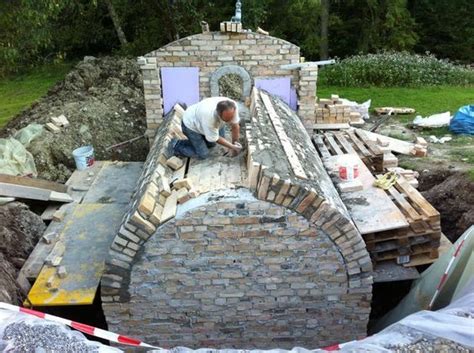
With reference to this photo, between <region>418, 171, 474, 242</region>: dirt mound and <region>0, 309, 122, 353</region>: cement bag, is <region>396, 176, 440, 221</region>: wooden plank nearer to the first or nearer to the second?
<region>418, 171, 474, 242</region>: dirt mound

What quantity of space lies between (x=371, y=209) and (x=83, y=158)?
6440 millimetres

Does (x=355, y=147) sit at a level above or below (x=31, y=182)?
above

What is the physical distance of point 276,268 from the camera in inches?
254

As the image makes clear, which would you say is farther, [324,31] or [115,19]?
[324,31]

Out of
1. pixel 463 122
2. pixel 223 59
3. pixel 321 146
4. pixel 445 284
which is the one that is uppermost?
pixel 223 59

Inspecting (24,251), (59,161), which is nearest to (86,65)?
(59,161)

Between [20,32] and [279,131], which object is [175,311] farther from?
[20,32]

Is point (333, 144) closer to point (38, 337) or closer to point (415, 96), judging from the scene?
point (415, 96)

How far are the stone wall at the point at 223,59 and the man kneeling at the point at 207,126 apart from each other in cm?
309

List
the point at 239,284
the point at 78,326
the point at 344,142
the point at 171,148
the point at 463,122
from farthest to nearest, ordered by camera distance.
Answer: the point at 463,122, the point at 344,142, the point at 171,148, the point at 239,284, the point at 78,326

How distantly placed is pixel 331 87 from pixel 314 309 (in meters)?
12.2

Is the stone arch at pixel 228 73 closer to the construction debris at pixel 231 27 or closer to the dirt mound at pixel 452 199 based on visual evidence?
the construction debris at pixel 231 27

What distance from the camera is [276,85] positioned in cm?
1059

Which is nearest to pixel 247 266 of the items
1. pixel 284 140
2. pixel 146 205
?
pixel 146 205
